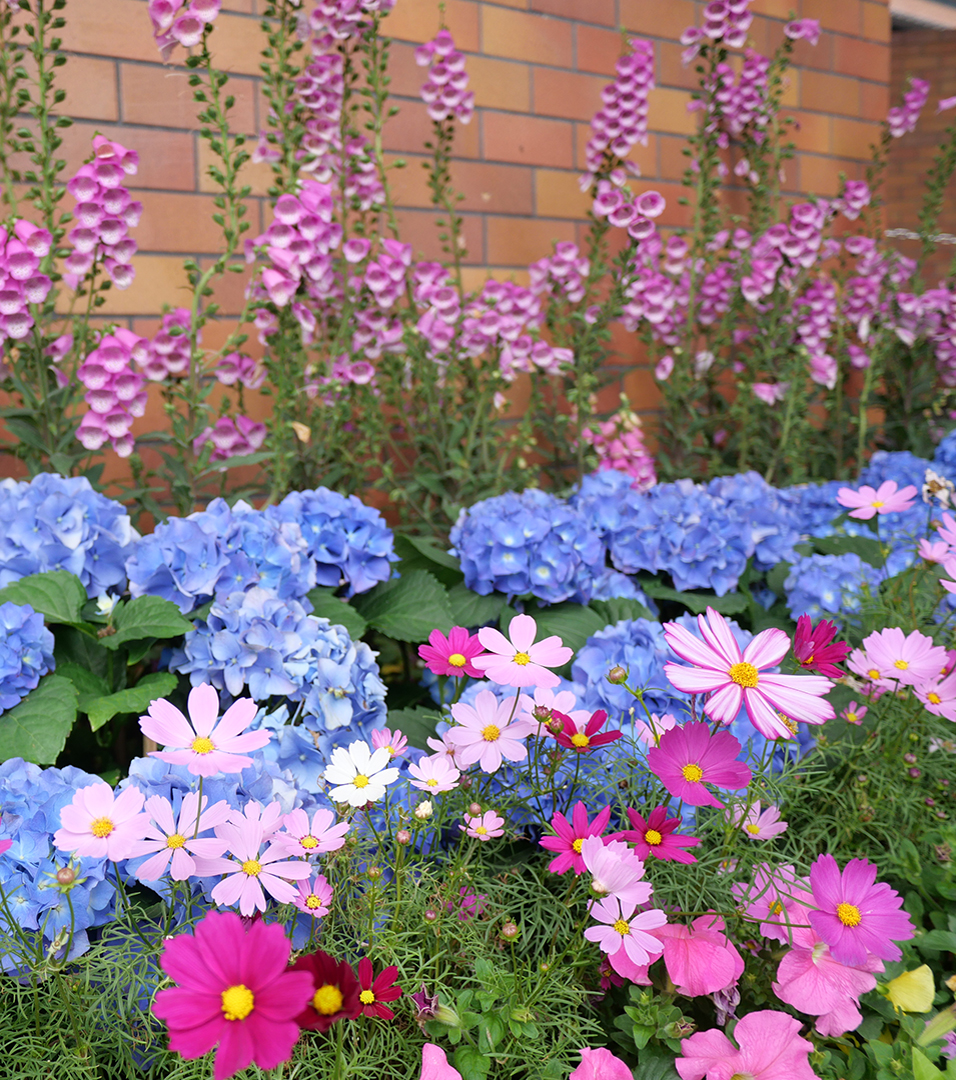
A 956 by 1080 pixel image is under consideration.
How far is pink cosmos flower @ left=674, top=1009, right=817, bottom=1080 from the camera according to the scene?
689mm

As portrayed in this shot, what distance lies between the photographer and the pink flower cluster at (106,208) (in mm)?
1396

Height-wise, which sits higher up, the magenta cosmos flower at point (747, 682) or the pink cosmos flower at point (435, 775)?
the magenta cosmos flower at point (747, 682)

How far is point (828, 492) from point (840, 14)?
6.66 feet

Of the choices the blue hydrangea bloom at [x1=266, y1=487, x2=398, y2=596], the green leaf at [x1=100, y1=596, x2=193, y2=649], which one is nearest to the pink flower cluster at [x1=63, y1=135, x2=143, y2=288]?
the blue hydrangea bloom at [x1=266, y1=487, x2=398, y2=596]

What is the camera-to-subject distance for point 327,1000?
479mm

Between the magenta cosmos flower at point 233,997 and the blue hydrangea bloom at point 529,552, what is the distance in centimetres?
98

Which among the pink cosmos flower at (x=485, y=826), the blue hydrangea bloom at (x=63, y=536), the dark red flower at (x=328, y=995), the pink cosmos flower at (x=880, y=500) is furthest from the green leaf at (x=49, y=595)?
the pink cosmos flower at (x=880, y=500)

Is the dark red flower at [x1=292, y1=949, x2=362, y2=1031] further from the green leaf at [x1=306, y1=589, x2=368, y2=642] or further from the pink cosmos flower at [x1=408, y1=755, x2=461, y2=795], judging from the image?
the green leaf at [x1=306, y1=589, x2=368, y2=642]

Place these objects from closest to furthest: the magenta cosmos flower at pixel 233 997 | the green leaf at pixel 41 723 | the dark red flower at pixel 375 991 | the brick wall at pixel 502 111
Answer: the magenta cosmos flower at pixel 233 997 < the dark red flower at pixel 375 991 < the green leaf at pixel 41 723 < the brick wall at pixel 502 111

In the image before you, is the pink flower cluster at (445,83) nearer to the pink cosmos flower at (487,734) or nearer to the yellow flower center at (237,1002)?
the pink cosmos flower at (487,734)

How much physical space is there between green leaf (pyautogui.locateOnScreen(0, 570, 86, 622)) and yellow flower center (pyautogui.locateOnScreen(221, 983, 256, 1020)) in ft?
2.65

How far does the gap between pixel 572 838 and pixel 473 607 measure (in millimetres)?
781

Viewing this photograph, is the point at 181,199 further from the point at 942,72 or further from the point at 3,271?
the point at 942,72

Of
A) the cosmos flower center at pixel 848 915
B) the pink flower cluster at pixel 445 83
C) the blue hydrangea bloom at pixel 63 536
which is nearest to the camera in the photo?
the cosmos flower center at pixel 848 915
